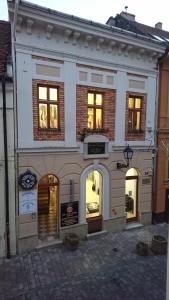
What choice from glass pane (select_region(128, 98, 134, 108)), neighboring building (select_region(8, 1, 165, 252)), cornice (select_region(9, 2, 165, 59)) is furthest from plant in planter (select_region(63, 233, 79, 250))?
cornice (select_region(9, 2, 165, 59))

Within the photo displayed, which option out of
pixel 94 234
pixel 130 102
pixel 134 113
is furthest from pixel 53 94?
pixel 94 234

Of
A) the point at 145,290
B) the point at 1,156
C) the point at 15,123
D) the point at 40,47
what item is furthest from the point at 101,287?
the point at 40,47

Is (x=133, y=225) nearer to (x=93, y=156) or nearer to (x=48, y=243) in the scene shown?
(x=93, y=156)

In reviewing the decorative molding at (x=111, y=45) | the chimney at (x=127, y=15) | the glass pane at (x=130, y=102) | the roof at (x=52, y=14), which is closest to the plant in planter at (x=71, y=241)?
the glass pane at (x=130, y=102)

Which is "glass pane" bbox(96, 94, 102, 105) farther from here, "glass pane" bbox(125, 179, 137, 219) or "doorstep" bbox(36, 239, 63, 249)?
"doorstep" bbox(36, 239, 63, 249)

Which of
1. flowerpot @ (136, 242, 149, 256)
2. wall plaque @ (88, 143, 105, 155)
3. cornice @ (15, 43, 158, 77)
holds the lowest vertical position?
flowerpot @ (136, 242, 149, 256)

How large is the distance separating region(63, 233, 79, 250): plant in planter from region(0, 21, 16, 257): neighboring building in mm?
1891

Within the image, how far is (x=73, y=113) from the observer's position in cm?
905

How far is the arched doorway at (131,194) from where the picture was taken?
1088 cm

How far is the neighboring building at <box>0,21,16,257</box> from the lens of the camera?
308 inches

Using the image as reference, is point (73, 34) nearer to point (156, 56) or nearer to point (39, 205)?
point (156, 56)

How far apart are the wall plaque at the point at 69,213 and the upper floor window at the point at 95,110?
3.18m

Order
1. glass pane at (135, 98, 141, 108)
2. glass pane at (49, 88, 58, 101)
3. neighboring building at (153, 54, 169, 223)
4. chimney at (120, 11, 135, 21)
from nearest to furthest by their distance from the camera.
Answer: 1. glass pane at (49, 88, 58, 101)
2. glass pane at (135, 98, 141, 108)
3. neighboring building at (153, 54, 169, 223)
4. chimney at (120, 11, 135, 21)

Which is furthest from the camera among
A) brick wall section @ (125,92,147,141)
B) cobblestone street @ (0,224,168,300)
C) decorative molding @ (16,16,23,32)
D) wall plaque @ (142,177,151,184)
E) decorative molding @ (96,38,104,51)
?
wall plaque @ (142,177,151,184)
